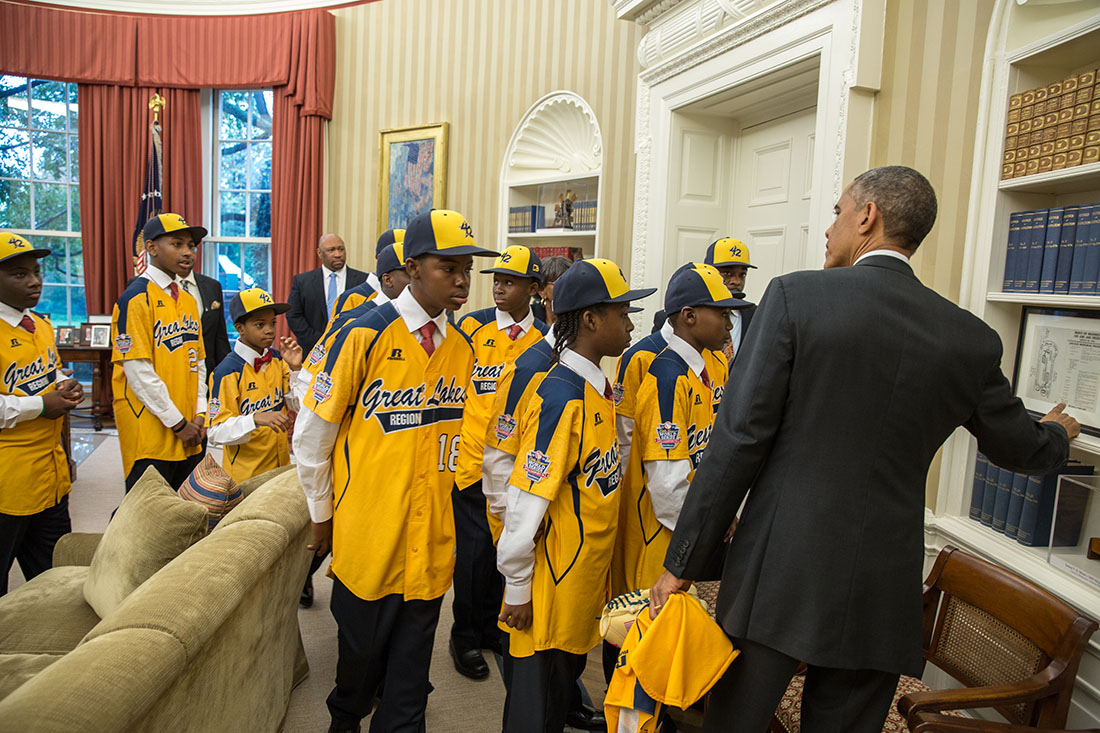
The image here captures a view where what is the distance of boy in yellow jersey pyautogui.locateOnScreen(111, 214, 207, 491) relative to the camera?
2953mm

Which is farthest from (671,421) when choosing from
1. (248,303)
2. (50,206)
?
(50,206)

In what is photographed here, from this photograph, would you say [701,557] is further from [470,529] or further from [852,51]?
[852,51]

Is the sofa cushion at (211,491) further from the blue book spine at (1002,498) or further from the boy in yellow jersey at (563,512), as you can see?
the blue book spine at (1002,498)

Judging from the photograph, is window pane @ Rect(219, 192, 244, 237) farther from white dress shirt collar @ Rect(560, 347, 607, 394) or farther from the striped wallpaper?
white dress shirt collar @ Rect(560, 347, 607, 394)

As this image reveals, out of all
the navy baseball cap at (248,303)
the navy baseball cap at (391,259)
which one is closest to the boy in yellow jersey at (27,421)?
the navy baseball cap at (248,303)

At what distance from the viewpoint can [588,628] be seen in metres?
1.80

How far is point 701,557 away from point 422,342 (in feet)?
3.02

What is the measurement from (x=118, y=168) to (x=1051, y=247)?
780 cm

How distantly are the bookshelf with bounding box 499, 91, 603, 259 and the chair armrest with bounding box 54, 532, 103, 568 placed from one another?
359 cm

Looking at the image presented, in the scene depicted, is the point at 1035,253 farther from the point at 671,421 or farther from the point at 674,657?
the point at 674,657

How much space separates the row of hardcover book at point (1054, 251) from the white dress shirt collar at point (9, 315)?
3.53 m

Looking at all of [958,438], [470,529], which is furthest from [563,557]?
[958,438]

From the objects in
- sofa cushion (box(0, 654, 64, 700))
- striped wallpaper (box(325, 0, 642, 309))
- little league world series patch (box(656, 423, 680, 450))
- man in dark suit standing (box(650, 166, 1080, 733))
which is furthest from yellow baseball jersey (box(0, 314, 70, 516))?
striped wallpaper (box(325, 0, 642, 309))

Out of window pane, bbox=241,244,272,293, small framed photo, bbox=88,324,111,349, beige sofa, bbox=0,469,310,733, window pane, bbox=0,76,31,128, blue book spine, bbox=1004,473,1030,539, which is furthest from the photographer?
window pane, bbox=241,244,272,293
